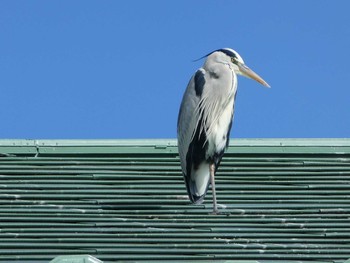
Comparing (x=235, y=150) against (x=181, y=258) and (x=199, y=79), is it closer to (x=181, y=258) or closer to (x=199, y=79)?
(x=199, y=79)

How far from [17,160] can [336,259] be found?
276cm

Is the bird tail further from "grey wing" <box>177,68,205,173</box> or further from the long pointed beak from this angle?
the long pointed beak

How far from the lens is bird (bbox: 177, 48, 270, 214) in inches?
371

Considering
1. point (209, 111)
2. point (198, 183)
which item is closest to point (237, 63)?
point (209, 111)

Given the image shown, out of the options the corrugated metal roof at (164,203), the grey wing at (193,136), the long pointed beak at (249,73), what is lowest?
the corrugated metal roof at (164,203)

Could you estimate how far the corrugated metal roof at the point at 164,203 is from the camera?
7402 millimetres

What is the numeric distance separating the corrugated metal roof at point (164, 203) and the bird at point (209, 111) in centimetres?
15

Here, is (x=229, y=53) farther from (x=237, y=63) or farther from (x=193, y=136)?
(x=193, y=136)

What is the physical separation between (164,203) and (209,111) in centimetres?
163

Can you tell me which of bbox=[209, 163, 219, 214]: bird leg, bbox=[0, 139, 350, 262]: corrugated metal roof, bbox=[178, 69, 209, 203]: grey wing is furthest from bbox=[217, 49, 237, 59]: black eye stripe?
bbox=[209, 163, 219, 214]: bird leg

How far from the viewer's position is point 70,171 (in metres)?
8.77

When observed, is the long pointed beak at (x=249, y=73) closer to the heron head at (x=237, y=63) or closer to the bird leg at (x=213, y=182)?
the heron head at (x=237, y=63)

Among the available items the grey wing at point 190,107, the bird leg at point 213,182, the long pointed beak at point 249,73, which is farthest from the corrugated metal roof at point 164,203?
the long pointed beak at point 249,73

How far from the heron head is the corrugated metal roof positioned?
3.34 ft
